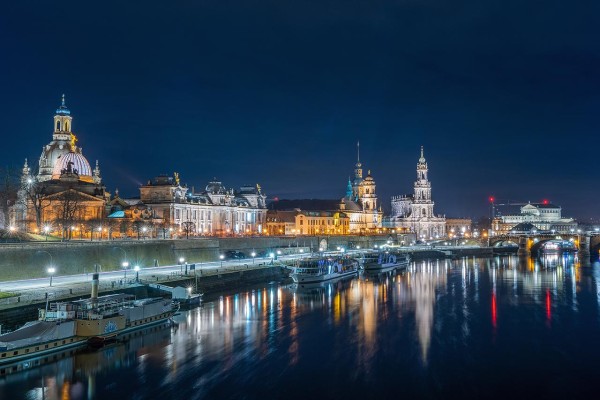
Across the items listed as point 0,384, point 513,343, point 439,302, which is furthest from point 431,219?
point 0,384

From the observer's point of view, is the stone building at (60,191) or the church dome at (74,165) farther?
the church dome at (74,165)

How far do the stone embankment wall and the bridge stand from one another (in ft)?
247

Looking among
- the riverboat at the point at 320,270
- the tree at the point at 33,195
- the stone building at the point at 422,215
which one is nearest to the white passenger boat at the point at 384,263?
the riverboat at the point at 320,270

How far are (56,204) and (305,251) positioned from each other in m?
46.5

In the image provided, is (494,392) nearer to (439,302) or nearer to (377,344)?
(377,344)

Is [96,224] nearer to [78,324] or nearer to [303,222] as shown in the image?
[78,324]

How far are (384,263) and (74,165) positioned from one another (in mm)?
54792

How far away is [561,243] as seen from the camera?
582ft

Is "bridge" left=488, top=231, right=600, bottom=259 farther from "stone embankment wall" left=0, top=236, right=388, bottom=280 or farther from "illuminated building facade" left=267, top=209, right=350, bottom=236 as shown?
"stone embankment wall" left=0, top=236, right=388, bottom=280

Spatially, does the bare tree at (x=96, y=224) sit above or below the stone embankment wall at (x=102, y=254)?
above

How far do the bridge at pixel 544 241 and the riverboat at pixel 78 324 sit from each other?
107432 mm

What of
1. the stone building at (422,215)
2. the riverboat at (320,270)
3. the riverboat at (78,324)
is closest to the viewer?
the riverboat at (78,324)

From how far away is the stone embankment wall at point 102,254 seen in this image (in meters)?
48.3

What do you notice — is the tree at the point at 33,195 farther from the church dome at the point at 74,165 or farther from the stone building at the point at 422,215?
the stone building at the point at 422,215
